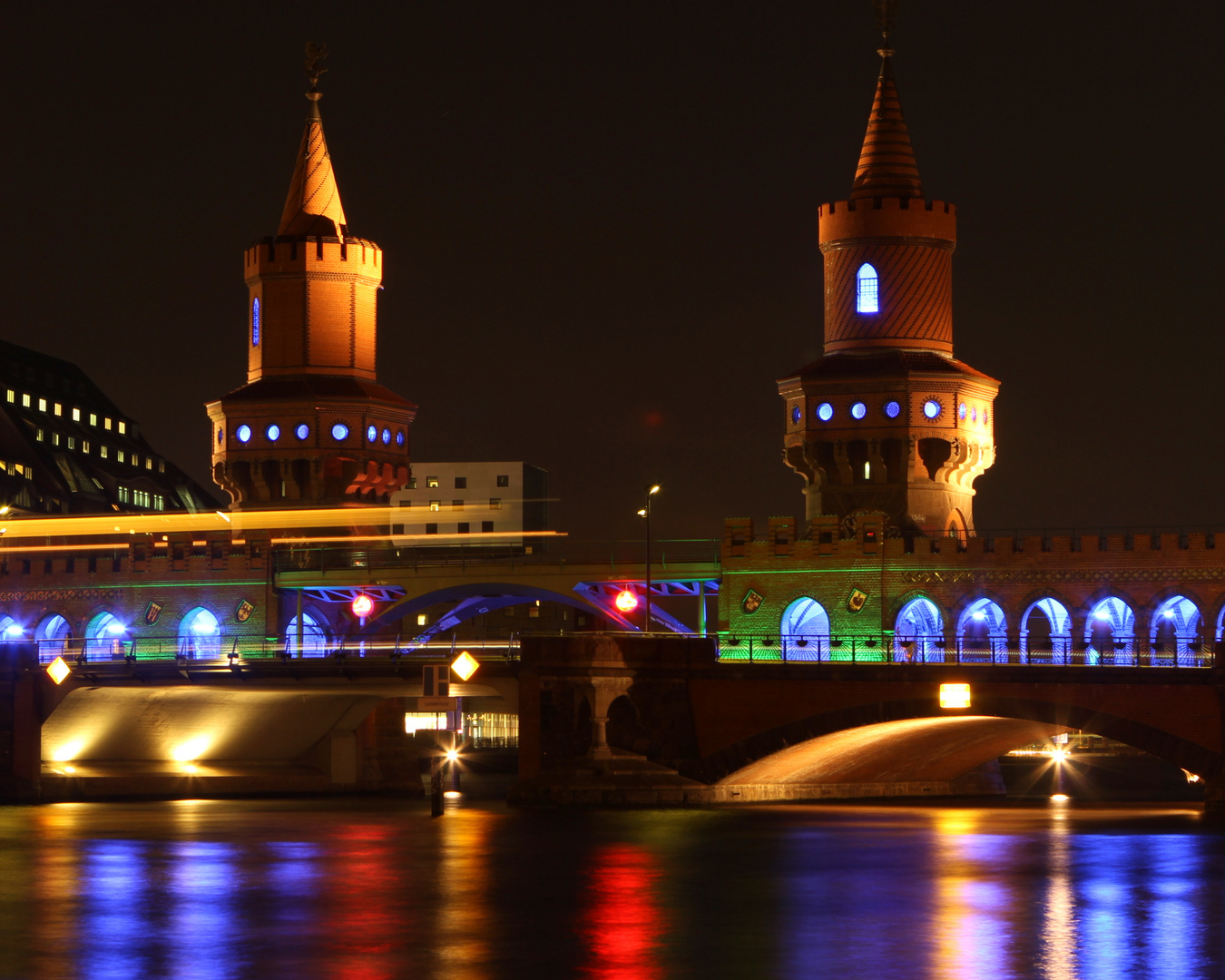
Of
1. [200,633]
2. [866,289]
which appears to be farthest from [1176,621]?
[200,633]

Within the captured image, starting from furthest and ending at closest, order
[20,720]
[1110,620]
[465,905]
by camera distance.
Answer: [20,720]
[1110,620]
[465,905]

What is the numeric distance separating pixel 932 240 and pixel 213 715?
34.9 m

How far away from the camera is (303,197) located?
95.8 m

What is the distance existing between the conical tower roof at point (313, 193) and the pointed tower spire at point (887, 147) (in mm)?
25591

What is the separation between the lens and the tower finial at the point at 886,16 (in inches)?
3359

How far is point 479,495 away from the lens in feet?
536

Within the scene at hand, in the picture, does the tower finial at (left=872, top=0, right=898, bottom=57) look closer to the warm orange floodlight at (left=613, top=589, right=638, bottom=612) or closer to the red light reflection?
the warm orange floodlight at (left=613, top=589, right=638, bottom=612)

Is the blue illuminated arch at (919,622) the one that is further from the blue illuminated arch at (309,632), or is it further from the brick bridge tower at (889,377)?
the blue illuminated arch at (309,632)

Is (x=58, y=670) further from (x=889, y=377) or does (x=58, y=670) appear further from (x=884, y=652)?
(x=889, y=377)

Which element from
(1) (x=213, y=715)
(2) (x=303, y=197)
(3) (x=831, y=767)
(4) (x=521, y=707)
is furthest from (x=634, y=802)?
(2) (x=303, y=197)

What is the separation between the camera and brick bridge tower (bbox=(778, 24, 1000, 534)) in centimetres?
8038

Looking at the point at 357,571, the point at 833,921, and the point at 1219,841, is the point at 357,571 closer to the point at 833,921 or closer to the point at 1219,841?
the point at 1219,841

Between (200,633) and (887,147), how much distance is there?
3640 cm

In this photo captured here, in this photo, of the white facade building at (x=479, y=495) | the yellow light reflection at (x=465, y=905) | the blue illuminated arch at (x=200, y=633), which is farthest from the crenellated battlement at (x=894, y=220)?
the white facade building at (x=479, y=495)
